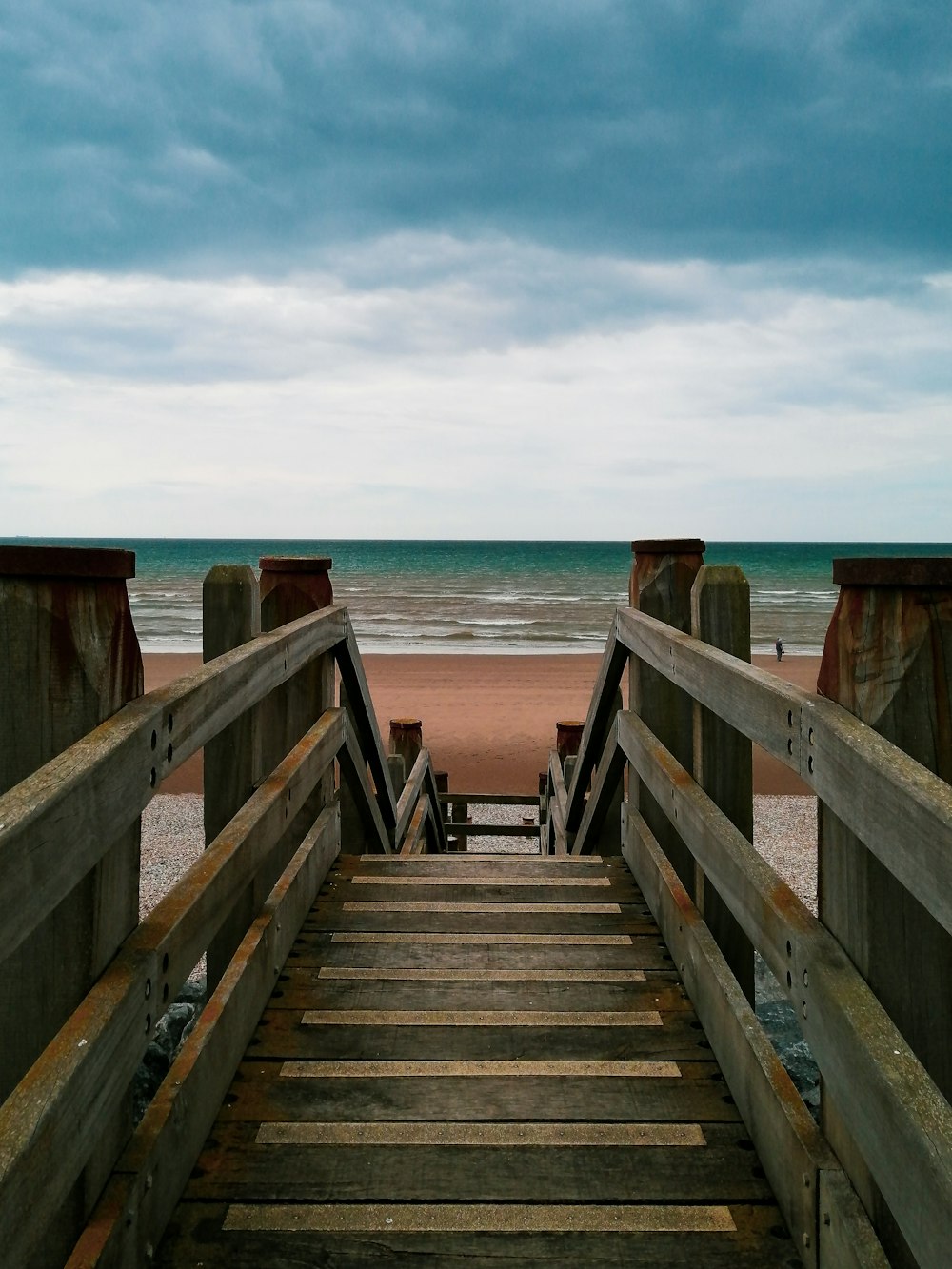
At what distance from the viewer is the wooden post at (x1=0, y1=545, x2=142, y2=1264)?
141 cm

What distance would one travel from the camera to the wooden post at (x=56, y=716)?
4.61 feet

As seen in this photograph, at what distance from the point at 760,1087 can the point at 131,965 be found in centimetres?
128

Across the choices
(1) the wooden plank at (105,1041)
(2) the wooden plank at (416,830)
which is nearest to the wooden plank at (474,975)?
(1) the wooden plank at (105,1041)

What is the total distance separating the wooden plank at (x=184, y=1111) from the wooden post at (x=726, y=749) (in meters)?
1.27

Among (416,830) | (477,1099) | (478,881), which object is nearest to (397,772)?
(416,830)

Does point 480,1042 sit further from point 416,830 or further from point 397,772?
point 416,830

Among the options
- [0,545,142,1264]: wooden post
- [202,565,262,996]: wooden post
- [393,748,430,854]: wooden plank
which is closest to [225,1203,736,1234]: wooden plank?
[0,545,142,1264]: wooden post

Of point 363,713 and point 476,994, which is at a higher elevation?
point 363,713

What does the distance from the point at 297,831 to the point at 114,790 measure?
199 centimetres

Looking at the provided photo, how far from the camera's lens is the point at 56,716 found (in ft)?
4.80

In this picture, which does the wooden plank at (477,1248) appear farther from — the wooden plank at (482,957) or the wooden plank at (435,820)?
the wooden plank at (435,820)

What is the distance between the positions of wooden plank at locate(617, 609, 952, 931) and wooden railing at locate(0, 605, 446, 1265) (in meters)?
1.10

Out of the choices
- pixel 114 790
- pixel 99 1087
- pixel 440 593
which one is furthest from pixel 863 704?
pixel 440 593

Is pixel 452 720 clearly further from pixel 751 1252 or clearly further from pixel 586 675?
pixel 751 1252
